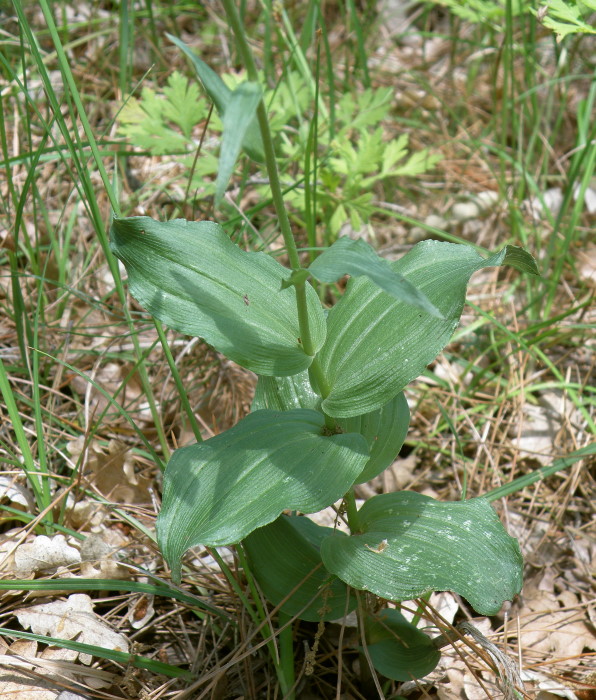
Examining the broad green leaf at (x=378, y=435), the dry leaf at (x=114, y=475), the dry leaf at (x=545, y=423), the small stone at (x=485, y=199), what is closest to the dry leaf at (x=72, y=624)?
the dry leaf at (x=114, y=475)

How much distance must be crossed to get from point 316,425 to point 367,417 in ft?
0.48

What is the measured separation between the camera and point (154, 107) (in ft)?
8.46

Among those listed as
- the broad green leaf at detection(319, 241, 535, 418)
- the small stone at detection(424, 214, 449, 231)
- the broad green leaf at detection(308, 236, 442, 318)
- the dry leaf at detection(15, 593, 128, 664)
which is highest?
the broad green leaf at detection(308, 236, 442, 318)

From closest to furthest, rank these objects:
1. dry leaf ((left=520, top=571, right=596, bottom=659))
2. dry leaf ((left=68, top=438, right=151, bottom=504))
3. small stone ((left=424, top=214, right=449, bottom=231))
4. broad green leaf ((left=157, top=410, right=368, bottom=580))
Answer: broad green leaf ((left=157, top=410, right=368, bottom=580))
dry leaf ((left=520, top=571, right=596, bottom=659))
dry leaf ((left=68, top=438, right=151, bottom=504))
small stone ((left=424, top=214, right=449, bottom=231))

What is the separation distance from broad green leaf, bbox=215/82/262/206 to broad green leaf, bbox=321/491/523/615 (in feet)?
2.85

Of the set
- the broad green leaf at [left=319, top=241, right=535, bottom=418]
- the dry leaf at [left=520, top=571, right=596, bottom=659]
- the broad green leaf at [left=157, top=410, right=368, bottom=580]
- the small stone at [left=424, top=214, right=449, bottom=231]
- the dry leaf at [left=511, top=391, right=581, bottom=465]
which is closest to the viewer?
the broad green leaf at [left=157, top=410, right=368, bottom=580]

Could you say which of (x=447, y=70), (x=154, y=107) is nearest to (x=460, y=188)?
(x=447, y=70)

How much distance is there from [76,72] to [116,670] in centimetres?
292

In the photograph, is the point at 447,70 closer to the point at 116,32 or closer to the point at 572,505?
the point at 116,32

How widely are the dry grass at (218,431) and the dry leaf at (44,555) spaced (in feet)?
0.07

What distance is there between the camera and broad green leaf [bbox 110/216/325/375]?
4.77 ft

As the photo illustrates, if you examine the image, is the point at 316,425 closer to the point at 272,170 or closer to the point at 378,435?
the point at 378,435

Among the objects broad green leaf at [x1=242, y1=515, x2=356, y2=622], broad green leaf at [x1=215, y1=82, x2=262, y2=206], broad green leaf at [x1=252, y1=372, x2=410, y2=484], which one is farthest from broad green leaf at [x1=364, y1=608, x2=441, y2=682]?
broad green leaf at [x1=215, y1=82, x2=262, y2=206]

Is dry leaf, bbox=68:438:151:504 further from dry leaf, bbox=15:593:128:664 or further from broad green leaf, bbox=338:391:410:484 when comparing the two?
broad green leaf, bbox=338:391:410:484
